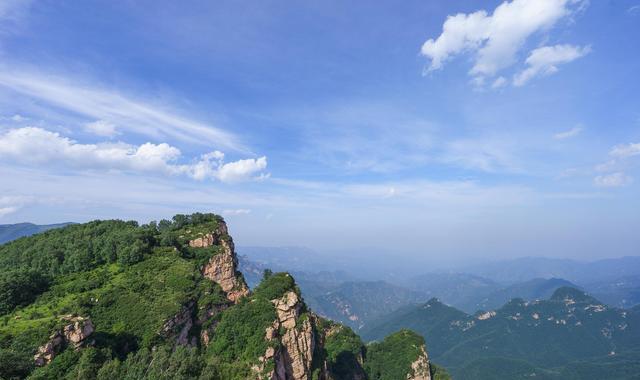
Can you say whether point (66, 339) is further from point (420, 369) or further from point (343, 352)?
point (420, 369)

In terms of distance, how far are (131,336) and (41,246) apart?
40.6 meters

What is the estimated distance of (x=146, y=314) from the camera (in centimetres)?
4478

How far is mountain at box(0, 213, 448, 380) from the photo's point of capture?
31.4 metres

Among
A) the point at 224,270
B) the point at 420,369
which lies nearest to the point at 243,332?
the point at 224,270

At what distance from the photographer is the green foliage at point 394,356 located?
83.8 metres

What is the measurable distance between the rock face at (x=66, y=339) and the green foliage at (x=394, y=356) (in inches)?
2765

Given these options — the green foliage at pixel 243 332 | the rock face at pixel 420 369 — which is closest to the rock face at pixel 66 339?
the green foliage at pixel 243 332

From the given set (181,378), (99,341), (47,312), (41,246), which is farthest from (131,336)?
(41,246)

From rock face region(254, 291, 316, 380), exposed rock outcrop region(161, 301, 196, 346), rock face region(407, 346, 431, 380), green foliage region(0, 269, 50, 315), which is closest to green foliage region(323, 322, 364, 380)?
rock face region(407, 346, 431, 380)

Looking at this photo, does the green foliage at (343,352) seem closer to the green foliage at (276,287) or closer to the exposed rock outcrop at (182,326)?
the green foliage at (276,287)

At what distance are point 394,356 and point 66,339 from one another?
75436 mm

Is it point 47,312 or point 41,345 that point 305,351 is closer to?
point 41,345

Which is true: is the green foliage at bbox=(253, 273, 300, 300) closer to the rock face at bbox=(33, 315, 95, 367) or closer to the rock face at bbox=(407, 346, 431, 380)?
the rock face at bbox=(33, 315, 95, 367)

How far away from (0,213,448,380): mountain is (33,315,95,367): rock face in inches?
3.6
